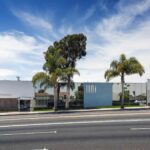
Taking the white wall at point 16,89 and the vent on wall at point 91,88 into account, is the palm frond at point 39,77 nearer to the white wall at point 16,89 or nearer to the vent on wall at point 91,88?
the white wall at point 16,89

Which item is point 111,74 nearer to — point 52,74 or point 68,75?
point 68,75

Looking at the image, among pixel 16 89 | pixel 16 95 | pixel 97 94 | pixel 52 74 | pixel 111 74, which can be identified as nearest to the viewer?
pixel 52 74

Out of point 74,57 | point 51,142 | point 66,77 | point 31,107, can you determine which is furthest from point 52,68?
point 51,142

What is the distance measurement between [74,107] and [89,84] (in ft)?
15.5

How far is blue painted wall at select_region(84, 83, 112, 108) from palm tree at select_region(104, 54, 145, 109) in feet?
16.8

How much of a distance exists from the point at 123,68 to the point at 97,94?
8.15m

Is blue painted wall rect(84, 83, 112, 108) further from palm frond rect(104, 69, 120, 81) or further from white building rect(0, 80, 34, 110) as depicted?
white building rect(0, 80, 34, 110)

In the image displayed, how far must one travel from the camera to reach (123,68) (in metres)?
52.1

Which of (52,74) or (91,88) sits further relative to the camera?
(91,88)

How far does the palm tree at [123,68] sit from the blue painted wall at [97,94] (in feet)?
16.8

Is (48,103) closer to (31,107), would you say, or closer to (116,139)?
(31,107)

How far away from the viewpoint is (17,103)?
177ft

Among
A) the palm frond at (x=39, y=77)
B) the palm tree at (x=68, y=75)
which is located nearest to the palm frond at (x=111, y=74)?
the palm tree at (x=68, y=75)

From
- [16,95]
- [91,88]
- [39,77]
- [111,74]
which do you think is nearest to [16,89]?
[16,95]
